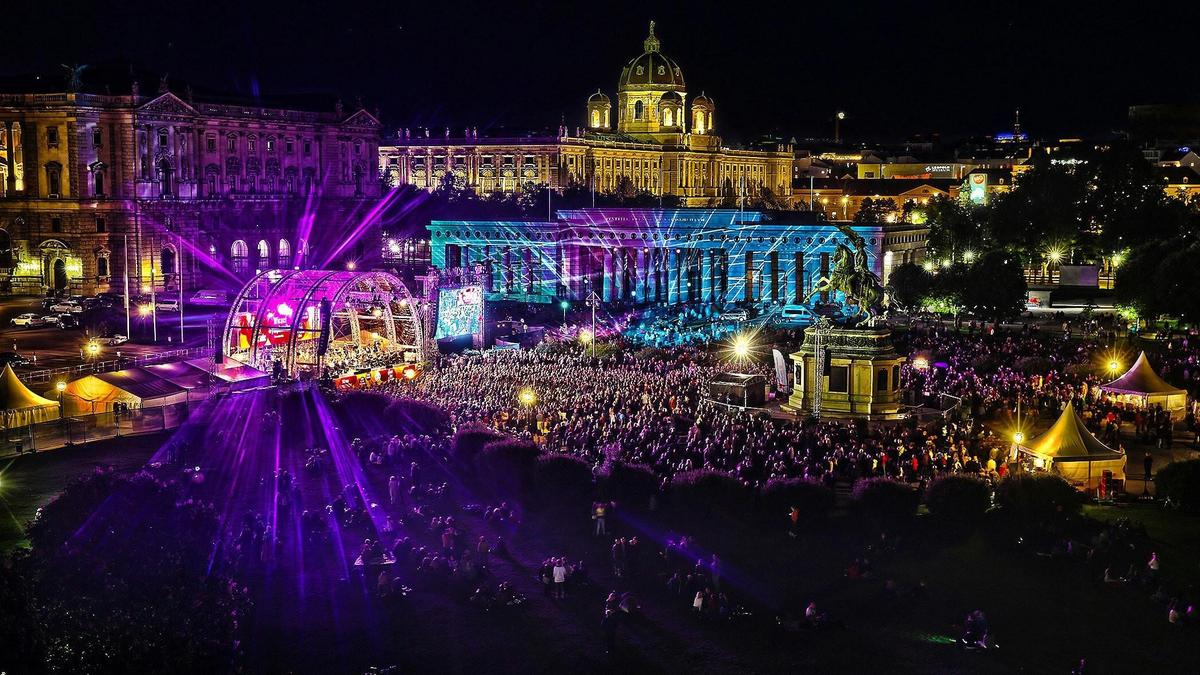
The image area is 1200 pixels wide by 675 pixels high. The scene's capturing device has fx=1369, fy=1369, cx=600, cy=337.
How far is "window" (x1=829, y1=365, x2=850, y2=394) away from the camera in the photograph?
117 ft

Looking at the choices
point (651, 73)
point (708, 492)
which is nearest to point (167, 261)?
point (708, 492)

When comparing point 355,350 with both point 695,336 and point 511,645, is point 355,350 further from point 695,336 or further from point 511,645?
point 511,645

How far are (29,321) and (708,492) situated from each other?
38.8 meters

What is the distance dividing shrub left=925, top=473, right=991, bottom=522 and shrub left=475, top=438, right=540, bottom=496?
313 inches

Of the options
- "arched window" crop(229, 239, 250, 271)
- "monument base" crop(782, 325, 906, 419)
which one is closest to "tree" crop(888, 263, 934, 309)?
"monument base" crop(782, 325, 906, 419)

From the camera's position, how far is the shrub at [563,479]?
89.2ft

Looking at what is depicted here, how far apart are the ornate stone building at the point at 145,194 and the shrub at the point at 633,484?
47081mm

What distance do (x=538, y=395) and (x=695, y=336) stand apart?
16537 millimetres

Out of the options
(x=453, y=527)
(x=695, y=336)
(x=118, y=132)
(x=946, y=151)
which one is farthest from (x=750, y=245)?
(x=946, y=151)

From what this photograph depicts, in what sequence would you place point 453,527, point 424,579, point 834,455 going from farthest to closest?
point 834,455 < point 453,527 < point 424,579

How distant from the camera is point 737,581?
22812 mm

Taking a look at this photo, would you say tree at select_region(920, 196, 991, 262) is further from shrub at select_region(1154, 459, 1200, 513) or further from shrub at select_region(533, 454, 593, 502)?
shrub at select_region(533, 454, 593, 502)

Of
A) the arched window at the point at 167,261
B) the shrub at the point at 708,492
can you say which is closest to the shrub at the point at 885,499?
the shrub at the point at 708,492

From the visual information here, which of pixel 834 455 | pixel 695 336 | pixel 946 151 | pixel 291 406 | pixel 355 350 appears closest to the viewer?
pixel 834 455
